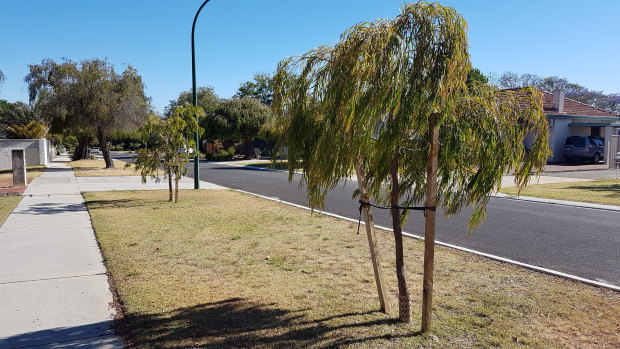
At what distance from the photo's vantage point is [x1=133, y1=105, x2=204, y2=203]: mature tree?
43.5 ft

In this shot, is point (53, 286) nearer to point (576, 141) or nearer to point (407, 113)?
point (407, 113)

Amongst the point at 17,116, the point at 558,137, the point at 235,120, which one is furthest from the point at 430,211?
the point at 17,116

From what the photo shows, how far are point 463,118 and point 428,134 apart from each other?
1.02 feet

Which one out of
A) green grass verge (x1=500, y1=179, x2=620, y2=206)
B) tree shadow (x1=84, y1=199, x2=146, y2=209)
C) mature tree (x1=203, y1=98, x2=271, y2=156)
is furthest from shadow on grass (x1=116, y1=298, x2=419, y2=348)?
mature tree (x1=203, y1=98, x2=271, y2=156)

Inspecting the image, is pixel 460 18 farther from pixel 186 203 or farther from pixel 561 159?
pixel 561 159

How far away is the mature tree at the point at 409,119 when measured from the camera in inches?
144

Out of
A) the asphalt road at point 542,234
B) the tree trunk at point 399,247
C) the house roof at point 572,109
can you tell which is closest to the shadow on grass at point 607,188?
the asphalt road at point 542,234

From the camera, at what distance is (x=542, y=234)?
9.41 meters

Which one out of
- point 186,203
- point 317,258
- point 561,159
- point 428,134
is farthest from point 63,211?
point 561,159

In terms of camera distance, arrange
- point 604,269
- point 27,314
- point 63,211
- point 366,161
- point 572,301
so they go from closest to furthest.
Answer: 1. point 366,161
2. point 27,314
3. point 572,301
4. point 604,269
5. point 63,211

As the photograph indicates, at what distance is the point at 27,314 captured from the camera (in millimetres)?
5039

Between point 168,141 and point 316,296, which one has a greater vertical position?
point 168,141

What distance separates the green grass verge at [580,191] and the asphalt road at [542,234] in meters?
1.86

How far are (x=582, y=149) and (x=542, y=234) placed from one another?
89.7 ft
